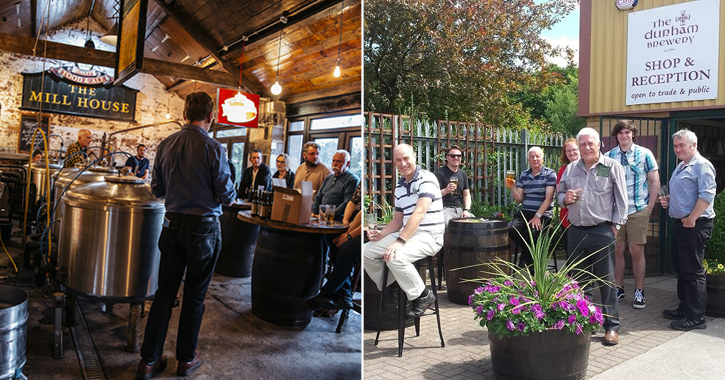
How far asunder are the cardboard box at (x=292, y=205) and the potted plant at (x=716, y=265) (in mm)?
2291

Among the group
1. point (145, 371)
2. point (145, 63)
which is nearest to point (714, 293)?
point (145, 371)

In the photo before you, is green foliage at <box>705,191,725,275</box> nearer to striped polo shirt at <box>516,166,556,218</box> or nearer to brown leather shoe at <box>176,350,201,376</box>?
striped polo shirt at <box>516,166,556,218</box>

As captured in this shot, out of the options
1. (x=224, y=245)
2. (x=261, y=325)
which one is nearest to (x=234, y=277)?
(x=224, y=245)

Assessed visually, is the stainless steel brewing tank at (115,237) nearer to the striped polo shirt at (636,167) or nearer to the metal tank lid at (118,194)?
the metal tank lid at (118,194)

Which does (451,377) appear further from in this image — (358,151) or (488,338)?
(358,151)

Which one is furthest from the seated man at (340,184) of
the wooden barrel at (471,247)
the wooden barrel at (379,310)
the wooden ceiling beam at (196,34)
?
the wooden ceiling beam at (196,34)

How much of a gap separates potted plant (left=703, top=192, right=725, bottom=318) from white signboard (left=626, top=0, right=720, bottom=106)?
372 millimetres

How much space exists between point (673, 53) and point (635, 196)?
0.46 m

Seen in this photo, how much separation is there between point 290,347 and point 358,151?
459 cm

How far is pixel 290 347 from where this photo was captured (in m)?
3.48

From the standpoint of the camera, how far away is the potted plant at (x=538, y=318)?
186 cm

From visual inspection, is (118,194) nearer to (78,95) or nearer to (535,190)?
(535,190)

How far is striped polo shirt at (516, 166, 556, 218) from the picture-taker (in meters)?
1.72

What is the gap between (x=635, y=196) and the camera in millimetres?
1870
